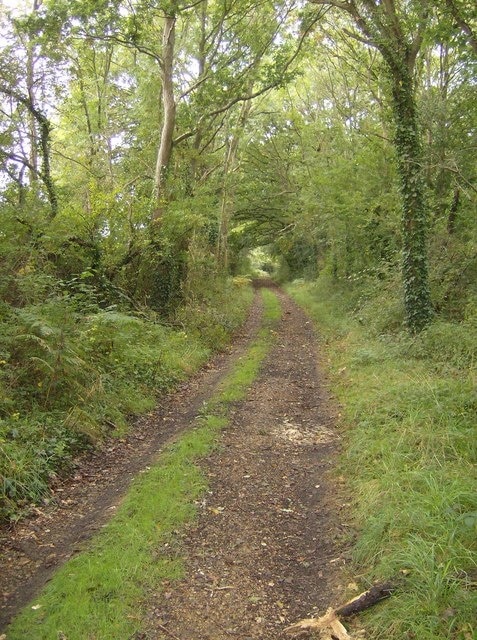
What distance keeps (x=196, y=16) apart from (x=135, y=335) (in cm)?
1489

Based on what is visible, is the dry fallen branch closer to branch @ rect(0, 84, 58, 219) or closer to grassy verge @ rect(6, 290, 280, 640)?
grassy verge @ rect(6, 290, 280, 640)

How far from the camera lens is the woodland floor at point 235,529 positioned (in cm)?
406

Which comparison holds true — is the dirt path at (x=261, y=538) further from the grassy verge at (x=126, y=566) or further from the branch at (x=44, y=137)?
the branch at (x=44, y=137)

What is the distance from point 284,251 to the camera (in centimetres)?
3719

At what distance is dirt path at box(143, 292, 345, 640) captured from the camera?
3.99 meters

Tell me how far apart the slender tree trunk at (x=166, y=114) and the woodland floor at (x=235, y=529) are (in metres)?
7.44

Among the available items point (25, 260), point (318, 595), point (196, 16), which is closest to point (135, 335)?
point (25, 260)

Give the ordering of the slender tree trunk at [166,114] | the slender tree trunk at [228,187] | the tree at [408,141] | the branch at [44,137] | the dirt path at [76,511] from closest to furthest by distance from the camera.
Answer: the dirt path at [76,511] < the tree at [408,141] < the branch at [44,137] < the slender tree trunk at [166,114] < the slender tree trunk at [228,187]

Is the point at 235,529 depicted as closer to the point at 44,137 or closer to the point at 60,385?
the point at 60,385

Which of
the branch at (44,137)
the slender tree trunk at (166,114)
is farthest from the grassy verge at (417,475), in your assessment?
the branch at (44,137)

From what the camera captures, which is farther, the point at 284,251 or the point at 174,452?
the point at 284,251

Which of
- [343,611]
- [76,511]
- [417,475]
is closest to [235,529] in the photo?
[343,611]

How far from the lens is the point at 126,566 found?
4457mm

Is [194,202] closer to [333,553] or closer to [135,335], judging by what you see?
[135,335]
